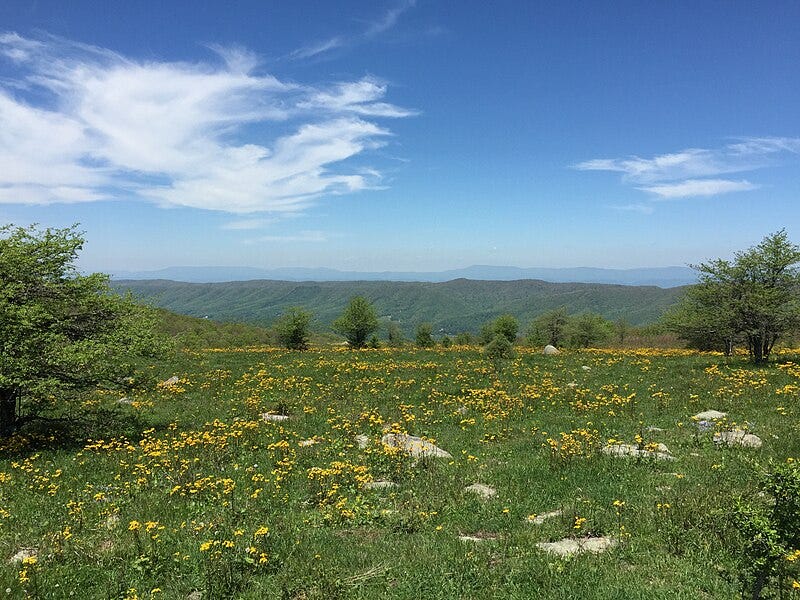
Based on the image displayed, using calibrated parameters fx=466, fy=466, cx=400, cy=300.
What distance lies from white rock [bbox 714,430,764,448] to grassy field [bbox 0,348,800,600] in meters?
0.32

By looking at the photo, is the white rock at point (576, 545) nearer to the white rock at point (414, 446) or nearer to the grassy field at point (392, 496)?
the grassy field at point (392, 496)

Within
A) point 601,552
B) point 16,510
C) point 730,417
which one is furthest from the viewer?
point 730,417

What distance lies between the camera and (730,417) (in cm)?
1510

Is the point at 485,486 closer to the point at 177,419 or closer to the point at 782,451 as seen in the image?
the point at 782,451

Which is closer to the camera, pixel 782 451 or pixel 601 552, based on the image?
pixel 601 552

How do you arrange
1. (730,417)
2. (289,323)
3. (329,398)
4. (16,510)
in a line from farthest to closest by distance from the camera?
(289,323), (329,398), (730,417), (16,510)

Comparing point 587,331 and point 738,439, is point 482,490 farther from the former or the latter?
point 587,331

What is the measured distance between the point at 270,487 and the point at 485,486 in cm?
516

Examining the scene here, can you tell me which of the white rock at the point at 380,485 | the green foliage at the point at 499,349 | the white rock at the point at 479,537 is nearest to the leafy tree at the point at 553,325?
the green foliage at the point at 499,349

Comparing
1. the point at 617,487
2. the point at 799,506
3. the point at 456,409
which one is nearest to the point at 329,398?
the point at 456,409

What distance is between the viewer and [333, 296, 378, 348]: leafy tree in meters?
51.3

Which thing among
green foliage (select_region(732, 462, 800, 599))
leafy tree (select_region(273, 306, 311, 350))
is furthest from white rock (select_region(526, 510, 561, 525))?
leafy tree (select_region(273, 306, 311, 350))

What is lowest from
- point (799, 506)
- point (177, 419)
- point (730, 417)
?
point (177, 419)

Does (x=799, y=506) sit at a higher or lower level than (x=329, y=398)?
higher
